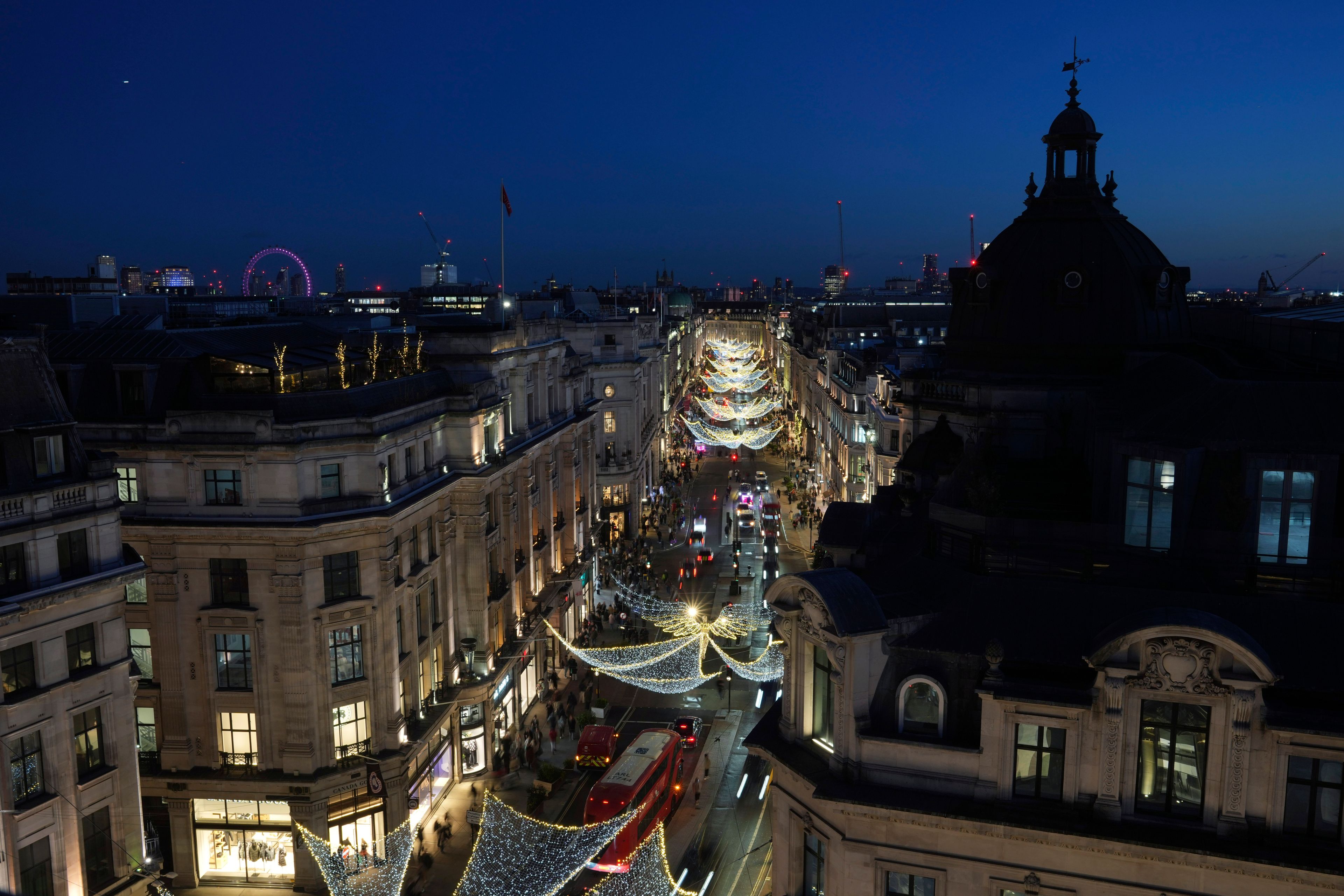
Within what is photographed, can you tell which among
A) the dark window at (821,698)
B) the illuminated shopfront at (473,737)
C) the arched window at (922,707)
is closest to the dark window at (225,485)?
the illuminated shopfront at (473,737)

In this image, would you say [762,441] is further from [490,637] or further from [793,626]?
[793,626]

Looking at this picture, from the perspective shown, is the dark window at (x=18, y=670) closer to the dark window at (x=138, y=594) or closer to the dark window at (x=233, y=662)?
the dark window at (x=138, y=594)

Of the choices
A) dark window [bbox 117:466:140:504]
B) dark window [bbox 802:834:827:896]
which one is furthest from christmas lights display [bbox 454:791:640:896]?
dark window [bbox 117:466:140:504]

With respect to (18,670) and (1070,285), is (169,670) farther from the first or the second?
(1070,285)

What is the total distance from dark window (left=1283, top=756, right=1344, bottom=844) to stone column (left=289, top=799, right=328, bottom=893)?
3196cm

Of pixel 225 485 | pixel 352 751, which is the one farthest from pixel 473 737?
pixel 225 485

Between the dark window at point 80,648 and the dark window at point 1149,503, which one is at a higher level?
the dark window at point 1149,503

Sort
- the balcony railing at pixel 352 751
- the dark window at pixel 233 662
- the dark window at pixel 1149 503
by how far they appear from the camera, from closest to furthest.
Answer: the dark window at pixel 1149 503 → the dark window at pixel 233 662 → the balcony railing at pixel 352 751

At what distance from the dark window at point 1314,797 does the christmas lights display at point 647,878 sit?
1968 cm

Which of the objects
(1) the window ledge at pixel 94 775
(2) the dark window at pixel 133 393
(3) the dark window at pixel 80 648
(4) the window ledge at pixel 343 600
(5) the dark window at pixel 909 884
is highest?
(2) the dark window at pixel 133 393

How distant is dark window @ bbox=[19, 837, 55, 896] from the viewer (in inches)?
1112

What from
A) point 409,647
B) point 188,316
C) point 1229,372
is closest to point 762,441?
point 188,316

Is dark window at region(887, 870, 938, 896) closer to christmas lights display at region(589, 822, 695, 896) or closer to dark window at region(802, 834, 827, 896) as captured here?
dark window at region(802, 834, 827, 896)

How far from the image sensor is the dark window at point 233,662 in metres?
38.9
